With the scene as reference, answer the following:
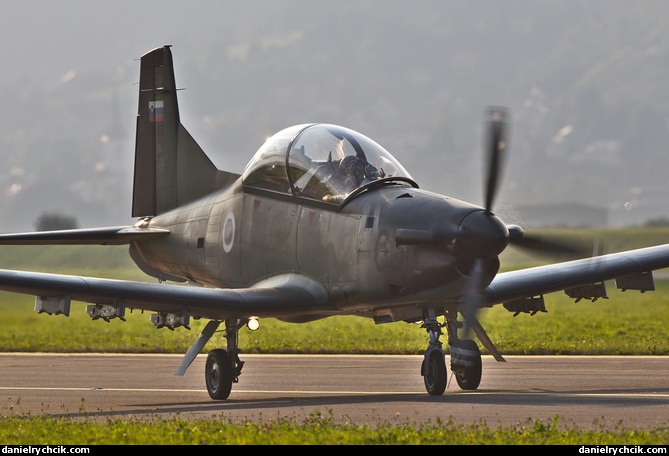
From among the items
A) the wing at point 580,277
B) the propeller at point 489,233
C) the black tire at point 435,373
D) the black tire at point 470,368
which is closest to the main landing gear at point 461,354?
the black tire at point 470,368

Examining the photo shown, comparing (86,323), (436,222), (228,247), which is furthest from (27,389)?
(86,323)

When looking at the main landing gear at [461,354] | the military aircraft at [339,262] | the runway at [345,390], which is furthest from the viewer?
the main landing gear at [461,354]

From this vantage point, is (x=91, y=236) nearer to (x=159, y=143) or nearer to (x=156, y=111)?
(x=159, y=143)

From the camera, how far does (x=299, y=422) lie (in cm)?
975

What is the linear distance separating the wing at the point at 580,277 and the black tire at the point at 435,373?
1.48m

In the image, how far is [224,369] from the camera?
13.5 metres

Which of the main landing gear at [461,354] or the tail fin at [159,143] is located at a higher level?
the tail fin at [159,143]

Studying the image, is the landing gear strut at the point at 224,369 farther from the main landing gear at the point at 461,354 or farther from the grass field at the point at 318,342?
the grass field at the point at 318,342

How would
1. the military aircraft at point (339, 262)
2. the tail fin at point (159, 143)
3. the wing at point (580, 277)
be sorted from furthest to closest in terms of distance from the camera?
the tail fin at point (159, 143) → the wing at point (580, 277) → the military aircraft at point (339, 262)

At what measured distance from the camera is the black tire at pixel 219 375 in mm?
13414

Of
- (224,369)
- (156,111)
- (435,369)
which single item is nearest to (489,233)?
(435,369)

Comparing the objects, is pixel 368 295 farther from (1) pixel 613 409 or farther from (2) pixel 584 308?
(2) pixel 584 308

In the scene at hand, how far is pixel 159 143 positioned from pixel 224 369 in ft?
24.6

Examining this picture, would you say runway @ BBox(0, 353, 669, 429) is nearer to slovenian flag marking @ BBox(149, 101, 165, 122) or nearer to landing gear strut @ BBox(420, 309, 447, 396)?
landing gear strut @ BBox(420, 309, 447, 396)
